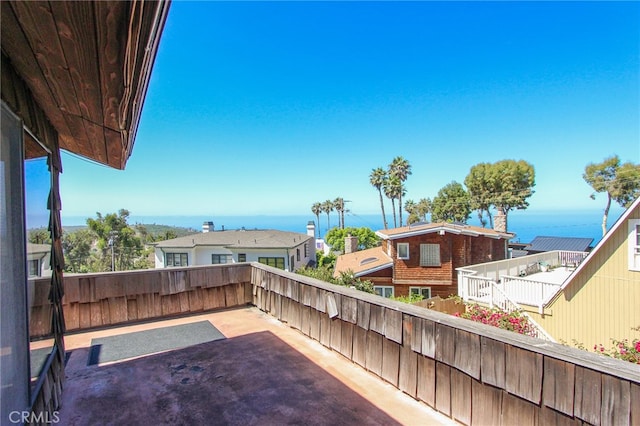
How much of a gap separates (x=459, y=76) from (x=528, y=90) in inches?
262

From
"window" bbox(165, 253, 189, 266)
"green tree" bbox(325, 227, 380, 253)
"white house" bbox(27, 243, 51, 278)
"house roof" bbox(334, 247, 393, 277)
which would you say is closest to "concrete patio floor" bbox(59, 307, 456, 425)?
"white house" bbox(27, 243, 51, 278)

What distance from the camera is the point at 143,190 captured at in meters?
47.6

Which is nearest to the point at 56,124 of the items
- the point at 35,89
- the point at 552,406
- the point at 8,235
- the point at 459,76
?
the point at 35,89

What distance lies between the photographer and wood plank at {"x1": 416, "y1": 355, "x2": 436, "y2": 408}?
2.38 meters

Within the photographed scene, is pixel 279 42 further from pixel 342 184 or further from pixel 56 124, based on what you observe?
pixel 342 184

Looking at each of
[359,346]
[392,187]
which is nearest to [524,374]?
[359,346]

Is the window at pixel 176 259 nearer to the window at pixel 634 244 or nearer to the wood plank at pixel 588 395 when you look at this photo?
the window at pixel 634 244

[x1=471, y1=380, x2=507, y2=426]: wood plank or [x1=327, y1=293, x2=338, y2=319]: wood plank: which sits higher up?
[x1=327, y1=293, x2=338, y2=319]: wood plank

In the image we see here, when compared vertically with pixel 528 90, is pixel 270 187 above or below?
below

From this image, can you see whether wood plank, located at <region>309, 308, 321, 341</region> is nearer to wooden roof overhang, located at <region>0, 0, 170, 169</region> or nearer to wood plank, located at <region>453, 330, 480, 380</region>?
wood plank, located at <region>453, 330, 480, 380</region>

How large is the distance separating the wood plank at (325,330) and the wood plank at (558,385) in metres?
2.09

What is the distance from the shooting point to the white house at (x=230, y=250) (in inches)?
675

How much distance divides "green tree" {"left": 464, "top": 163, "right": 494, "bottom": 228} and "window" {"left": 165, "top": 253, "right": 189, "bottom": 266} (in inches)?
1130

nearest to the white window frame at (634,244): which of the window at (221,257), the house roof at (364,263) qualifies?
the house roof at (364,263)
